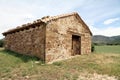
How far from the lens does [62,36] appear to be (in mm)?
17062

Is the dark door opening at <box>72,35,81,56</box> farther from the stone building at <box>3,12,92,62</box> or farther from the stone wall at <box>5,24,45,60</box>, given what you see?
the stone wall at <box>5,24,45,60</box>

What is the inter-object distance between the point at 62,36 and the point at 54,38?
1044mm

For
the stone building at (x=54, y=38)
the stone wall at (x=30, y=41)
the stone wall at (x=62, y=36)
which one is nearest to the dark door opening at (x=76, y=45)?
the stone building at (x=54, y=38)

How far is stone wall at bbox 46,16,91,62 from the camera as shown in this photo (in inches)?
623

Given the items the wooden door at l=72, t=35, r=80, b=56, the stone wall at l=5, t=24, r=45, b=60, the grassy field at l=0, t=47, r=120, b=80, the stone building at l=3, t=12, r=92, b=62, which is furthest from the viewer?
the wooden door at l=72, t=35, r=80, b=56

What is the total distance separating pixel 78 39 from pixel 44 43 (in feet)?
15.5

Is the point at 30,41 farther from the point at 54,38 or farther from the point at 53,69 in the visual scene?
the point at 53,69

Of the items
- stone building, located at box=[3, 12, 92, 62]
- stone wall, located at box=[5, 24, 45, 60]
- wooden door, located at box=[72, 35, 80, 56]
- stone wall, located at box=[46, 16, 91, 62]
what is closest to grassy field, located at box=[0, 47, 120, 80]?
stone wall, located at box=[5, 24, 45, 60]

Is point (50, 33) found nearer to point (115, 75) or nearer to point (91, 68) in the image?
point (91, 68)

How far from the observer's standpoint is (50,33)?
15906 mm

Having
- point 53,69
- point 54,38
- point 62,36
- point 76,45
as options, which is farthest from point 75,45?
point 53,69

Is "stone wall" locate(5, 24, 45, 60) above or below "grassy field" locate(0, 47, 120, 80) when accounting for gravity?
above

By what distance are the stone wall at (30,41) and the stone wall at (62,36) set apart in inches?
21.7

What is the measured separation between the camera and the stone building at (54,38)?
51.7 ft
